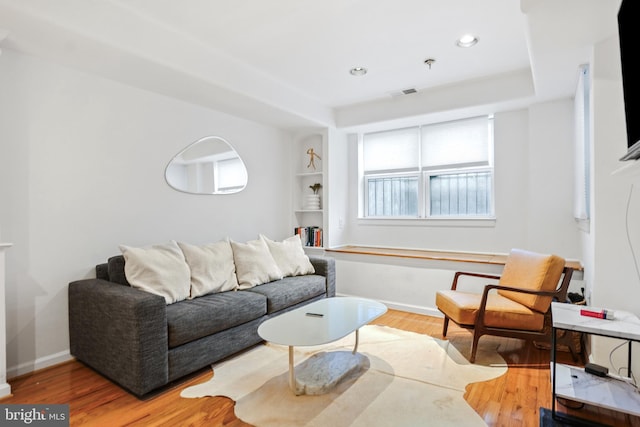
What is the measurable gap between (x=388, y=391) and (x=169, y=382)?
4.73ft

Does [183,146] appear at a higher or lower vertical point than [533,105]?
lower

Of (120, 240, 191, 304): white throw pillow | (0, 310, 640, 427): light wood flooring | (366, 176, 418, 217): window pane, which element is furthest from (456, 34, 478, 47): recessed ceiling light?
(120, 240, 191, 304): white throw pillow

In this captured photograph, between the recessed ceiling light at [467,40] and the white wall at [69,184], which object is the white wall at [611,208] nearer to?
the recessed ceiling light at [467,40]

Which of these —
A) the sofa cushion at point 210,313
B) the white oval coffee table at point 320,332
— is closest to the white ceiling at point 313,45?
the sofa cushion at point 210,313

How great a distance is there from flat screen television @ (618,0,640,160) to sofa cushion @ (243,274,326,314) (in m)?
2.55

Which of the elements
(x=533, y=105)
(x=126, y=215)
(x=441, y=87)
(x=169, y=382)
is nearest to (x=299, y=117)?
(x=441, y=87)

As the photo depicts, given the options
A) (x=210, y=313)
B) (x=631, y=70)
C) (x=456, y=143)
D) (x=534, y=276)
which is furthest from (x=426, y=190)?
(x=210, y=313)

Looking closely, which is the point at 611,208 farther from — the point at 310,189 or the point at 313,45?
the point at 310,189

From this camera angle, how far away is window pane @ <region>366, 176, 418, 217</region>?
4.62 metres

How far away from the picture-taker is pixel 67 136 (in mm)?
2713

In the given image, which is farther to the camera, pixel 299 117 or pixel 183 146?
pixel 299 117

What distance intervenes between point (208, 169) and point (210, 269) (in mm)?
1256

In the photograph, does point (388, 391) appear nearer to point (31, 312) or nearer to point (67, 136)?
point (31, 312)

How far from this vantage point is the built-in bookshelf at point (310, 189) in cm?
476
